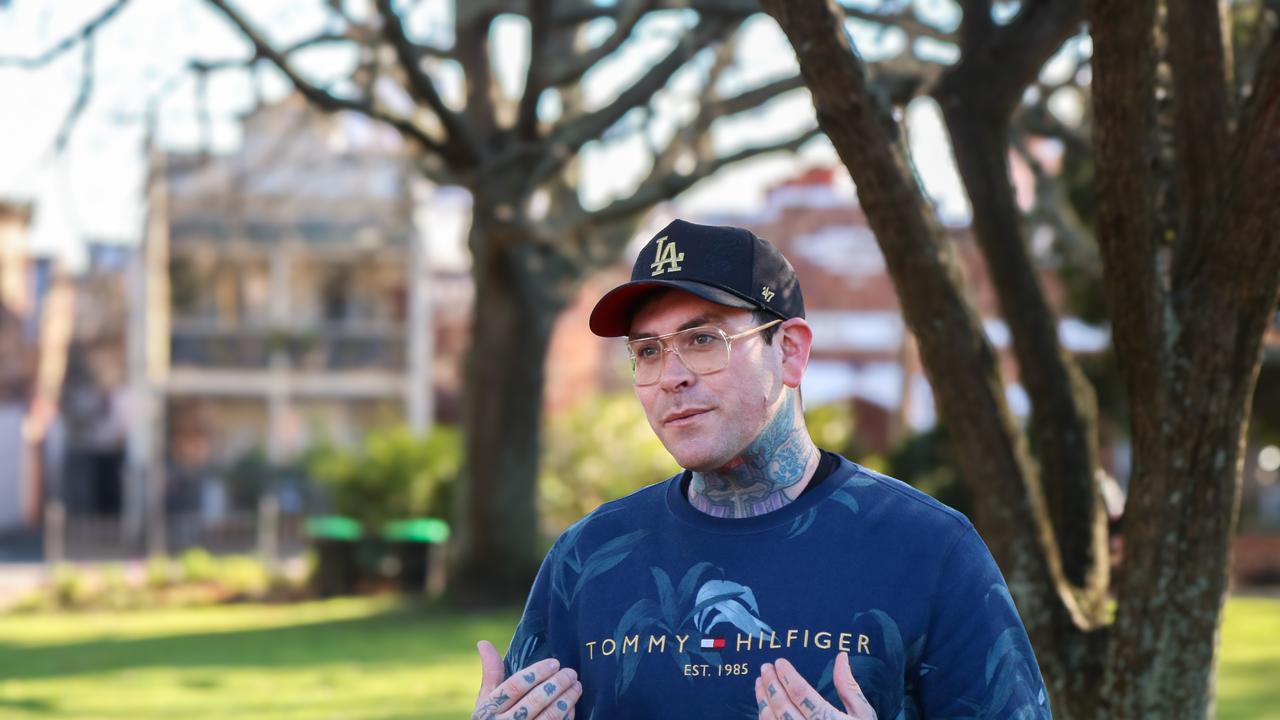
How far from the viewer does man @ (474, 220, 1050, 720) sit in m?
2.87

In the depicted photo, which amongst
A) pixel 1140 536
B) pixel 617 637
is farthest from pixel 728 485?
pixel 1140 536

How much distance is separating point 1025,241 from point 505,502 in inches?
436

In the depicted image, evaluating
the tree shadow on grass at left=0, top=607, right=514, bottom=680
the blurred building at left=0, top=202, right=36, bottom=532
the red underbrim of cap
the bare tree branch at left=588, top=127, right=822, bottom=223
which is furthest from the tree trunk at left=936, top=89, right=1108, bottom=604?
the blurred building at left=0, top=202, right=36, bottom=532

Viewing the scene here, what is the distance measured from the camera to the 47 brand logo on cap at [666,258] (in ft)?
10.2

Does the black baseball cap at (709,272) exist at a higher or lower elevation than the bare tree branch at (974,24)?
lower

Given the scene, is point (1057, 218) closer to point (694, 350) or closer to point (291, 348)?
point (694, 350)

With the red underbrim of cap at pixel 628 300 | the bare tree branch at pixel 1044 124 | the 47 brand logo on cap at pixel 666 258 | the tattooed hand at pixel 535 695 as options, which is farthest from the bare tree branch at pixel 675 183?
the tattooed hand at pixel 535 695

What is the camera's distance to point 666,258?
10.3ft

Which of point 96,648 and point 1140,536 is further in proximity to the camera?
point 96,648

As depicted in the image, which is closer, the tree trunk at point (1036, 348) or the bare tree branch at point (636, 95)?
the tree trunk at point (1036, 348)

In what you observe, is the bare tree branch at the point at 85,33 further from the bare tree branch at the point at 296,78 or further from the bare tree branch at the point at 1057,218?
the bare tree branch at the point at 1057,218

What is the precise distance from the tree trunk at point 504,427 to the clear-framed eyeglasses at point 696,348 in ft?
43.4

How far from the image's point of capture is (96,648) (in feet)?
48.2

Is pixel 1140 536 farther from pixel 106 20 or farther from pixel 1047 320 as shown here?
pixel 106 20
